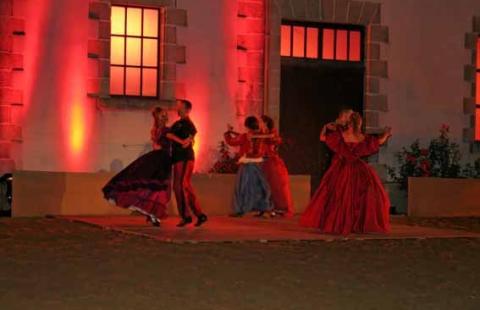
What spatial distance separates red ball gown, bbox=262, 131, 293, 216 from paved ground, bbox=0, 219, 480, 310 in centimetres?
486

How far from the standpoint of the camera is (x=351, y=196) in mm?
15438

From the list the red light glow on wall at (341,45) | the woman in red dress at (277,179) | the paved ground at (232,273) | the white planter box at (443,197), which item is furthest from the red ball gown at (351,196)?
the red light glow on wall at (341,45)

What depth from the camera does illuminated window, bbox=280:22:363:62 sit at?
20922mm

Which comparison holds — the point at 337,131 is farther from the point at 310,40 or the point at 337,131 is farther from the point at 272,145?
the point at 310,40

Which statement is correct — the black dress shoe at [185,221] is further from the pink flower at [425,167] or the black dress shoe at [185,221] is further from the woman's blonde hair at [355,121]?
the pink flower at [425,167]

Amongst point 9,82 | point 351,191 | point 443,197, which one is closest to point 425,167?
point 443,197

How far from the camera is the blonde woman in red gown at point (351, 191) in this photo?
15422 millimetres

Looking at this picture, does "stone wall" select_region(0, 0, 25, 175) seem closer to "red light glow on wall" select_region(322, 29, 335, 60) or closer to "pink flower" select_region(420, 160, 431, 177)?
"red light glow on wall" select_region(322, 29, 335, 60)

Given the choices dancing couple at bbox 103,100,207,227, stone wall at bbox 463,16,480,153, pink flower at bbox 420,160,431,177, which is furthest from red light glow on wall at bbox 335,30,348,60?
dancing couple at bbox 103,100,207,227

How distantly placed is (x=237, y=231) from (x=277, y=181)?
402cm

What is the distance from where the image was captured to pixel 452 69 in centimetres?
2217

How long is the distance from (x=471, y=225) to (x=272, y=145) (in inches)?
137

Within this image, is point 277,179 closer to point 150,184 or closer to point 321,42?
point 321,42

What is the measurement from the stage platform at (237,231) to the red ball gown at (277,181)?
102 centimetres
